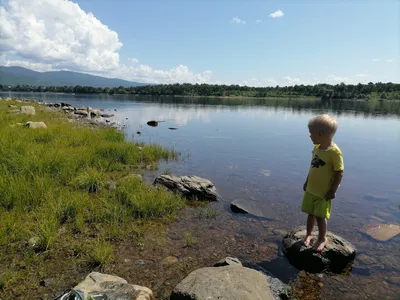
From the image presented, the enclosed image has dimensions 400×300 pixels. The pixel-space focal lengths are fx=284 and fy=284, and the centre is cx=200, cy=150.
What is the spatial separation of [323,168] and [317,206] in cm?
77

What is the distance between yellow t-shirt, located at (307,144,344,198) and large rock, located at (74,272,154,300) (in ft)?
11.7

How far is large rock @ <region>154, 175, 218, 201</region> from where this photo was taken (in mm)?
9148

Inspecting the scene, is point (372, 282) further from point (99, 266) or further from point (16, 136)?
point (16, 136)

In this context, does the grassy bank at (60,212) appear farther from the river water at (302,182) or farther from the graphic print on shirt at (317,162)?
the graphic print on shirt at (317,162)

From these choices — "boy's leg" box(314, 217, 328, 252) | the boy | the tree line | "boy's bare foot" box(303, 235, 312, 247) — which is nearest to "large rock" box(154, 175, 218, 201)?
"boy's bare foot" box(303, 235, 312, 247)

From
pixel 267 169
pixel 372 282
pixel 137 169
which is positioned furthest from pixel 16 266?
pixel 267 169

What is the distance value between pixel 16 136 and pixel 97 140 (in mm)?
3332

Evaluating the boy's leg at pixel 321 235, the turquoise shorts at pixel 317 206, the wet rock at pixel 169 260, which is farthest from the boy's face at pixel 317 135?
the wet rock at pixel 169 260

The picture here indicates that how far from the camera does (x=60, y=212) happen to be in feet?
20.8

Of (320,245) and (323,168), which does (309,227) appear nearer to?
(320,245)

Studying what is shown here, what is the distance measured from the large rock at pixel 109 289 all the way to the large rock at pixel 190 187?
496 centimetres

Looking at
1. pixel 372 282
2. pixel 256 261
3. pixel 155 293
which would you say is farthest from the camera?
pixel 256 261

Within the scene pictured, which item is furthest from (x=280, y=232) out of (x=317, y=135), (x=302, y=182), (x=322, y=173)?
(x=302, y=182)

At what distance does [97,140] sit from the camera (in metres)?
13.9
